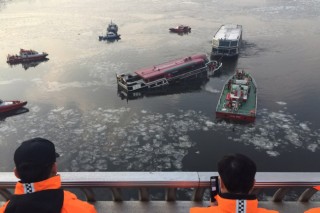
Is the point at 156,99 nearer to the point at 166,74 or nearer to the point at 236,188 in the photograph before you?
the point at 166,74

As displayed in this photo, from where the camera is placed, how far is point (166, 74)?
4697 cm

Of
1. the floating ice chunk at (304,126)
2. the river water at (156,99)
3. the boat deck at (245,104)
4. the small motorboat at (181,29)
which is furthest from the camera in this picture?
the small motorboat at (181,29)

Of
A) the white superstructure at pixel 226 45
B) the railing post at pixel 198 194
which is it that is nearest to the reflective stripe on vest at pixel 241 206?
the railing post at pixel 198 194

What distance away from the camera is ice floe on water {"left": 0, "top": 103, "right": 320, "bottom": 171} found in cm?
2850

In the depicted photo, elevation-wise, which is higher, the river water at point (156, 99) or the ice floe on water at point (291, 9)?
the ice floe on water at point (291, 9)

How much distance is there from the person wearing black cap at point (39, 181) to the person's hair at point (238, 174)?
1956 millimetres

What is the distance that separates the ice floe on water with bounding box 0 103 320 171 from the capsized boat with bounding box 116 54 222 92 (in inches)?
268

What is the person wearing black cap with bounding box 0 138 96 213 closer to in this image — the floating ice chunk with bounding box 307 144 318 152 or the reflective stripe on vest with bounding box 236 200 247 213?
the reflective stripe on vest with bounding box 236 200 247 213

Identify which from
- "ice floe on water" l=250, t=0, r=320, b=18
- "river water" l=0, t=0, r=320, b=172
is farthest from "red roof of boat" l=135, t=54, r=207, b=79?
"ice floe on water" l=250, t=0, r=320, b=18

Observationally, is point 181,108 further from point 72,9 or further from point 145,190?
point 72,9

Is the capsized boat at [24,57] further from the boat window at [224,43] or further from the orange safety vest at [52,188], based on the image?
the orange safety vest at [52,188]

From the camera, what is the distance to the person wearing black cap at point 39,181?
388 centimetres

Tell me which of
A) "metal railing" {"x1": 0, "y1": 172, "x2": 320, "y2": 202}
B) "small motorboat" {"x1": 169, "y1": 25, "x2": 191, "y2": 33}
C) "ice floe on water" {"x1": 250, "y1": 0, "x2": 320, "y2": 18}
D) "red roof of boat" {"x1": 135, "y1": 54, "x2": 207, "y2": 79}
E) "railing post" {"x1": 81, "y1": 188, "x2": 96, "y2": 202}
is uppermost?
"ice floe on water" {"x1": 250, "y1": 0, "x2": 320, "y2": 18}

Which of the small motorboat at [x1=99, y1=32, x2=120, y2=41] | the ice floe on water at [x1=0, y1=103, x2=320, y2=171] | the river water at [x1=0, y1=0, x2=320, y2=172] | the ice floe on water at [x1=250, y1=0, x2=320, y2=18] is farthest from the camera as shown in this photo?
the ice floe on water at [x1=250, y1=0, x2=320, y2=18]
